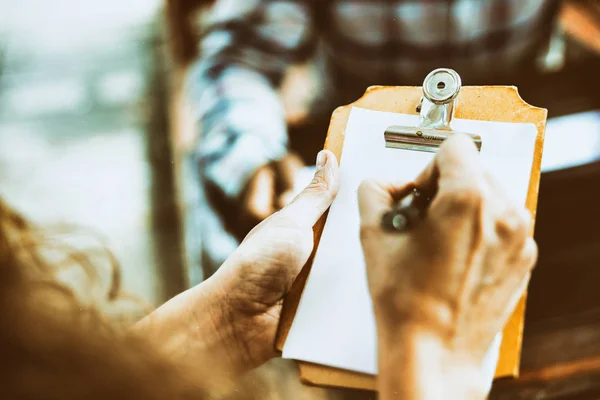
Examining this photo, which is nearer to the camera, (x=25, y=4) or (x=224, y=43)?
(x=224, y=43)

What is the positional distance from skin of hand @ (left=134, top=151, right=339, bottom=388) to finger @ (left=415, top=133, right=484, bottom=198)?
20cm

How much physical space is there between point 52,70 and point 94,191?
2.05 ft

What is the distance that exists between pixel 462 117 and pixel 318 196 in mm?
234

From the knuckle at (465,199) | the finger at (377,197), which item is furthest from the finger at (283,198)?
the knuckle at (465,199)

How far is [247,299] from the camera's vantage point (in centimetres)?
75

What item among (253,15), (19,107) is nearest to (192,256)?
(253,15)

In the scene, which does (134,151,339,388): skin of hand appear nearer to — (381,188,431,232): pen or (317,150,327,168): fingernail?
(317,150,327,168): fingernail

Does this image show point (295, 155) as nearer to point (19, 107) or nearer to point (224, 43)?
point (224, 43)

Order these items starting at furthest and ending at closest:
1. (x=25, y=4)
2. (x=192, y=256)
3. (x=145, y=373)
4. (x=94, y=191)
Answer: (x=25, y=4), (x=94, y=191), (x=192, y=256), (x=145, y=373)

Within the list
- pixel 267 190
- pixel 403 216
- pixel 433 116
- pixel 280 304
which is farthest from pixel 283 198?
pixel 403 216

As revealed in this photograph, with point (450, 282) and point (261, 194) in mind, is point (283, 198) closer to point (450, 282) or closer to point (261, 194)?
point (261, 194)

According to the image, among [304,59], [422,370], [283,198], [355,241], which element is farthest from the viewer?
[304,59]

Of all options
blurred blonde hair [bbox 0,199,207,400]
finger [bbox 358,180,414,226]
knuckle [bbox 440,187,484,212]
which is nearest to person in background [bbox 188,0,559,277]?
finger [bbox 358,180,414,226]

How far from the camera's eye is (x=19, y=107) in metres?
1.87
